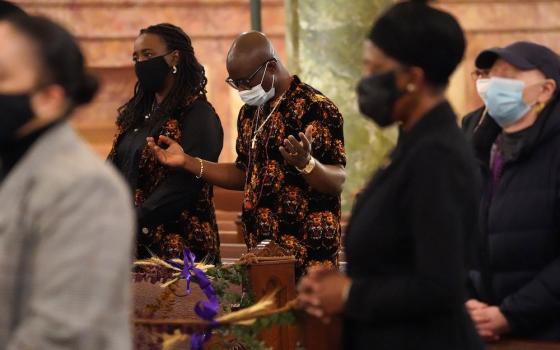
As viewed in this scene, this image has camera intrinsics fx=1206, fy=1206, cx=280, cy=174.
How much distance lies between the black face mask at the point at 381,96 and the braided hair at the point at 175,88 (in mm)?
2435

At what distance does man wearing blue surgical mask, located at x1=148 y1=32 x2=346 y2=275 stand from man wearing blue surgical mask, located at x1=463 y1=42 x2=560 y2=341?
3.49ft

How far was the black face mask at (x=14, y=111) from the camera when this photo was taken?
8.14 ft

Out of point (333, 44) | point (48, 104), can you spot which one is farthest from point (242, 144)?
point (333, 44)

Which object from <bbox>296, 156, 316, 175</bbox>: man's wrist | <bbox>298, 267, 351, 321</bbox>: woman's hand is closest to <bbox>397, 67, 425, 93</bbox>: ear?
<bbox>298, 267, 351, 321</bbox>: woman's hand

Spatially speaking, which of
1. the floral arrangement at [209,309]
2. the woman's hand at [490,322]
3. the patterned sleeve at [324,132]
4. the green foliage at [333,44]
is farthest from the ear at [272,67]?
the green foliage at [333,44]

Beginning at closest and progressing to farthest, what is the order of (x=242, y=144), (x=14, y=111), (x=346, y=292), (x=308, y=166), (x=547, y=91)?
(x=14, y=111)
(x=346, y=292)
(x=547, y=91)
(x=308, y=166)
(x=242, y=144)

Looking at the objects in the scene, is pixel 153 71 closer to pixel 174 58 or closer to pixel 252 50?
pixel 174 58

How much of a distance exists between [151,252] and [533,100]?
197 cm

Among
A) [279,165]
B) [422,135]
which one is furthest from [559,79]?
[279,165]

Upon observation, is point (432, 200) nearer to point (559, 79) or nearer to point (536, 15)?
point (559, 79)

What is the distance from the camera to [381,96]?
2859 mm

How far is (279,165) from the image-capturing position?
192 inches

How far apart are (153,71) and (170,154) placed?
486 millimetres

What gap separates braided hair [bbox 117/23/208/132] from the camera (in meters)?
5.26
